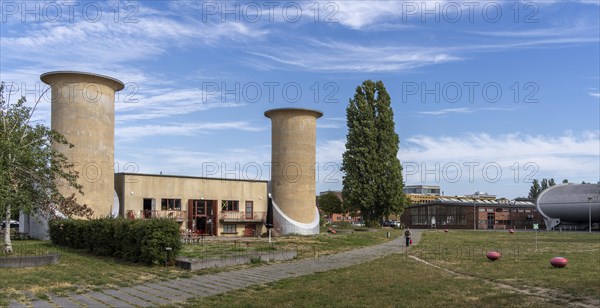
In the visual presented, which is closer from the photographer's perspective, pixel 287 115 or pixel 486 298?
pixel 486 298

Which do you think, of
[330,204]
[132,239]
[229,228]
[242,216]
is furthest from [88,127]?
[330,204]

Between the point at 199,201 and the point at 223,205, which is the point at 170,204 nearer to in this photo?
the point at 199,201

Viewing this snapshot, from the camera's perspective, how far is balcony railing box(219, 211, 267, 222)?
43.7 meters

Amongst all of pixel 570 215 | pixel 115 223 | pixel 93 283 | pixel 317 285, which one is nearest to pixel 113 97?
pixel 115 223

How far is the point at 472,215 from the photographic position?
92188 mm

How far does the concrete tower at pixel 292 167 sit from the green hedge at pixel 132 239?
21.1m

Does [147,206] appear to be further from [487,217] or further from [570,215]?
[570,215]

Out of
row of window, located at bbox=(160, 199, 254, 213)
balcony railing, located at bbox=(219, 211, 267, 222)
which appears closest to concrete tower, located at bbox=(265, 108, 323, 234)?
balcony railing, located at bbox=(219, 211, 267, 222)

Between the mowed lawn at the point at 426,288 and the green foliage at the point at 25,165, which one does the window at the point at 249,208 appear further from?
the mowed lawn at the point at 426,288

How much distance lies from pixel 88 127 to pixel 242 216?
48.3 ft

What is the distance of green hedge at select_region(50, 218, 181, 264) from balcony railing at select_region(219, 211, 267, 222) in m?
19.1

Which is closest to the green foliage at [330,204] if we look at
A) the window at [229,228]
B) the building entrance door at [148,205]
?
the window at [229,228]

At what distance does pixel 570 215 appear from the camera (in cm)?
9231

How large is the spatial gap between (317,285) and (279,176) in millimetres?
30300
